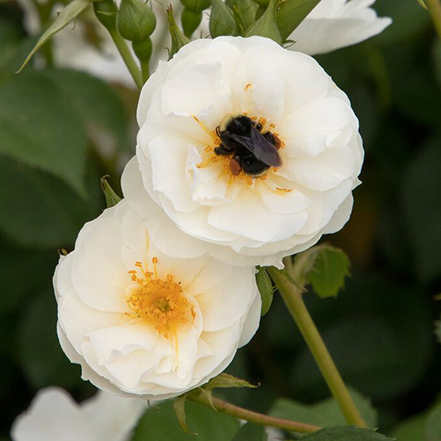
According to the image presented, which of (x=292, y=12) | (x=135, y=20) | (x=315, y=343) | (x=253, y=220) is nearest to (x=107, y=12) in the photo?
(x=135, y=20)

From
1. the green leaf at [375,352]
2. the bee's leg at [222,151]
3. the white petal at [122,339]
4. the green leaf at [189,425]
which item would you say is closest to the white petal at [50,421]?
the green leaf at [189,425]

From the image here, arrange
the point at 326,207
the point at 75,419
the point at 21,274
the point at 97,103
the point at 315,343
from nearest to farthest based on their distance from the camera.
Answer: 1. the point at 326,207
2. the point at 315,343
3. the point at 75,419
4. the point at 97,103
5. the point at 21,274

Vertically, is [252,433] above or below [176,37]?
below

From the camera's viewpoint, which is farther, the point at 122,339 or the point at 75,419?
the point at 75,419

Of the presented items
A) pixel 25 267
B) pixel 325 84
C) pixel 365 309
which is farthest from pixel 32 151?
pixel 365 309

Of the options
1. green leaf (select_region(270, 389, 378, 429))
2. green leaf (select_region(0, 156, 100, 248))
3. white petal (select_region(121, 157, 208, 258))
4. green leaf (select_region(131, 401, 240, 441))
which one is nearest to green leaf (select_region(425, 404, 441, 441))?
green leaf (select_region(270, 389, 378, 429))

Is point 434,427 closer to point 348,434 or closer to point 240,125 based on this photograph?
point 348,434
